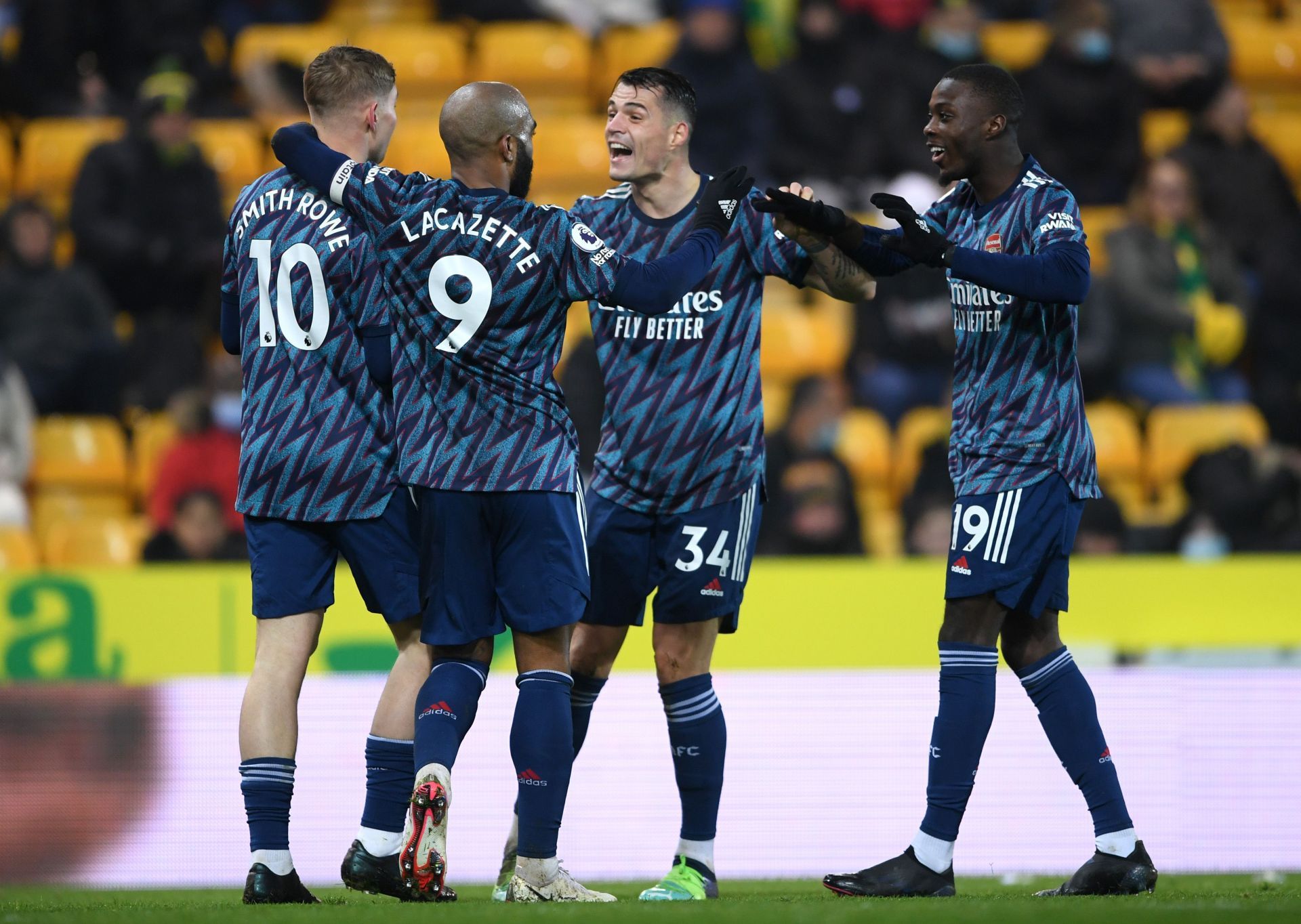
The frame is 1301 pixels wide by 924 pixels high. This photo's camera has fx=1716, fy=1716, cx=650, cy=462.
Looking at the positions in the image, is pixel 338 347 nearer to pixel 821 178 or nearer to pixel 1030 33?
pixel 821 178

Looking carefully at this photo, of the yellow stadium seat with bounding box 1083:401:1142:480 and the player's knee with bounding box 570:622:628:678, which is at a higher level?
the yellow stadium seat with bounding box 1083:401:1142:480

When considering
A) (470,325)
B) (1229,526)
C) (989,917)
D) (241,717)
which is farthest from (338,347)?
(1229,526)

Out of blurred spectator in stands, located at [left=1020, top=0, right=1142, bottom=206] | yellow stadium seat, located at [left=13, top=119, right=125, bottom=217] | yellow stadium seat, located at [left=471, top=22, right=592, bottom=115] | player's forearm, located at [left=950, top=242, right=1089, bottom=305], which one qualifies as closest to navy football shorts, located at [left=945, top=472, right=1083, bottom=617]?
player's forearm, located at [left=950, top=242, right=1089, bottom=305]

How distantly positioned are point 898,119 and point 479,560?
6.93 metres

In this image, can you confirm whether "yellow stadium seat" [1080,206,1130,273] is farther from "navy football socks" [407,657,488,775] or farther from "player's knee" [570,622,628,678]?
"navy football socks" [407,657,488,775]

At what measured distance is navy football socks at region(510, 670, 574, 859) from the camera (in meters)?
4.63

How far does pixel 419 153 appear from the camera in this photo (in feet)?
36.7

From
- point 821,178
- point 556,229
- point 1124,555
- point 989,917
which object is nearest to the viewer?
point 989,917

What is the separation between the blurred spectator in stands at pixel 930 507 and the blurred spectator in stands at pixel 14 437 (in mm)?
4742

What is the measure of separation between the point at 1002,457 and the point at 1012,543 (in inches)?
10.0

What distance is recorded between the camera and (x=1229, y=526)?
893 cm

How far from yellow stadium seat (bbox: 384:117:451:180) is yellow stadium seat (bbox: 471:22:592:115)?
78 centimetres

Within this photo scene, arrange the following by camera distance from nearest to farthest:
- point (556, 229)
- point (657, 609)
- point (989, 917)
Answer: point (989, 917), point (556, 229), point (657, 609)

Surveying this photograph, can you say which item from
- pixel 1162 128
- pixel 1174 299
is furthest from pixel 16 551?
A: pixel 1162 128
